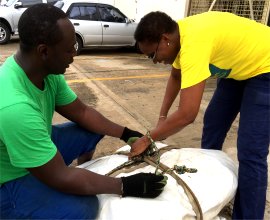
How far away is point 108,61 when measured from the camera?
27.3ft

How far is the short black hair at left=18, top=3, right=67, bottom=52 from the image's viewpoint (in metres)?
Result: 1.58

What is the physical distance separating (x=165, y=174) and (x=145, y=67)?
5.83 m

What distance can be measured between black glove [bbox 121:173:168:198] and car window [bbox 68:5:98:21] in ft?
24.0

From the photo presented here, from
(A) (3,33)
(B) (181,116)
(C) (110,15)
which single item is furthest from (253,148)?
(A) (3,33)

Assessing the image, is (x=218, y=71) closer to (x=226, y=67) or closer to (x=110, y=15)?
(x=226, y=67)

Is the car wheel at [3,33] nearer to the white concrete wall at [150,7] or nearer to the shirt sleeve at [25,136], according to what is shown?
the white concrete wall at [150,7]

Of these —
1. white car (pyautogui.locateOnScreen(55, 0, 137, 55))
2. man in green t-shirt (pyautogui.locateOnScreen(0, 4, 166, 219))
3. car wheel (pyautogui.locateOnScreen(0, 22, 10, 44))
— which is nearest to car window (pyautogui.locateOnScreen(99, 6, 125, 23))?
white car (pyautogui.locateOnScreen(55, 0, 137, 55))

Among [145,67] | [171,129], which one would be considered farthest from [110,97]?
[171,129]

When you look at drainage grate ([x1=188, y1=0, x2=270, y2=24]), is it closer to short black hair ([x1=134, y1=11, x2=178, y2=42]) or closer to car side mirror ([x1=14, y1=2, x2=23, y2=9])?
car side mirror ([x1=14, y1=2, x2=23, y2=9])

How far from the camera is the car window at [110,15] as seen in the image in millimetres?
9102

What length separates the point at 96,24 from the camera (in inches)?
350

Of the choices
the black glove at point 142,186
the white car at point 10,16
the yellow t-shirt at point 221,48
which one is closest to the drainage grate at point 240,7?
the white car at point 10,16

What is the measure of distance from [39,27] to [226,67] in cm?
118

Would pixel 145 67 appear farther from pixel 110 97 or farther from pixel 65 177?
pixel 65 177
